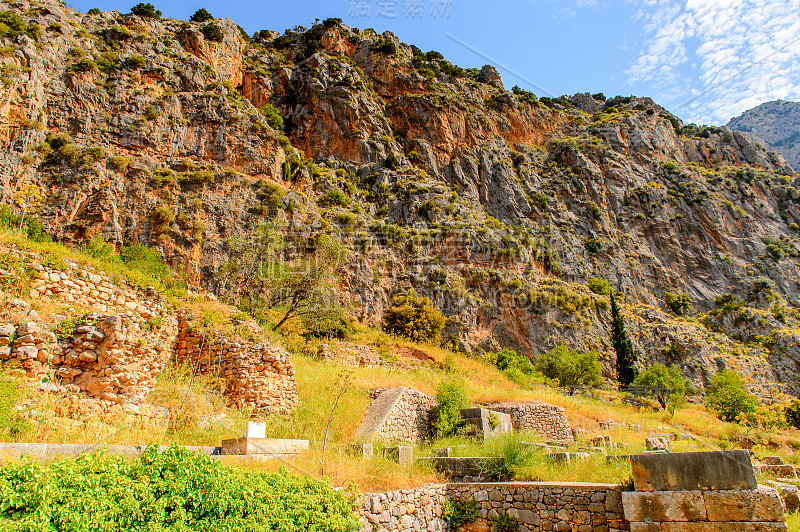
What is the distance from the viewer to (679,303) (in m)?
45.3

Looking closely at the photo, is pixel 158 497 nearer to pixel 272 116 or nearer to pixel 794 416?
pixel 794 416

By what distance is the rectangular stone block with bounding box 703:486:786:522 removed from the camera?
584 cm

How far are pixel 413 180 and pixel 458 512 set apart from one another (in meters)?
35.6

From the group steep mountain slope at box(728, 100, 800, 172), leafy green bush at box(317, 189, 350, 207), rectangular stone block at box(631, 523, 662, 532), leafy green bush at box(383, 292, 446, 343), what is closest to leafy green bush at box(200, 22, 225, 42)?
leafy green bush at box(317, 189, 350, 207)

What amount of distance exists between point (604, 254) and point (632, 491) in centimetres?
4383

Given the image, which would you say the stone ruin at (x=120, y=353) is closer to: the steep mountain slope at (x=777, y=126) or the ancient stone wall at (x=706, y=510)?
the ancient stone wall at (x=706, y=510)

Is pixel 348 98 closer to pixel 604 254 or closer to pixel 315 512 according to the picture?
pixel 604 254

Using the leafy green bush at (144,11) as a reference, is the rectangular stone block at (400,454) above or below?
below

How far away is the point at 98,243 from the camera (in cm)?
2069

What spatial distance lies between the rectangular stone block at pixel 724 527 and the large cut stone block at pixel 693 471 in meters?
0.44

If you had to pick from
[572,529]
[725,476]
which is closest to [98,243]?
[572,529]

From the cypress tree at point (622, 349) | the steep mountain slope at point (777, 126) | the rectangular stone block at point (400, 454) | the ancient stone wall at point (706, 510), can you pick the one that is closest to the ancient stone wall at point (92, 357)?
the rectangular stone block at point (400, 454)

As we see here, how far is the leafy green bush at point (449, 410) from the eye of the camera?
44.1 feet

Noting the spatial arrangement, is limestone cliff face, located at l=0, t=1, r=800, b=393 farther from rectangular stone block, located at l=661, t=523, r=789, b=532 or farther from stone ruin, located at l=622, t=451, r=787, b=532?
rectangular stone block, located at l=661, t=523, r=789, b=532
